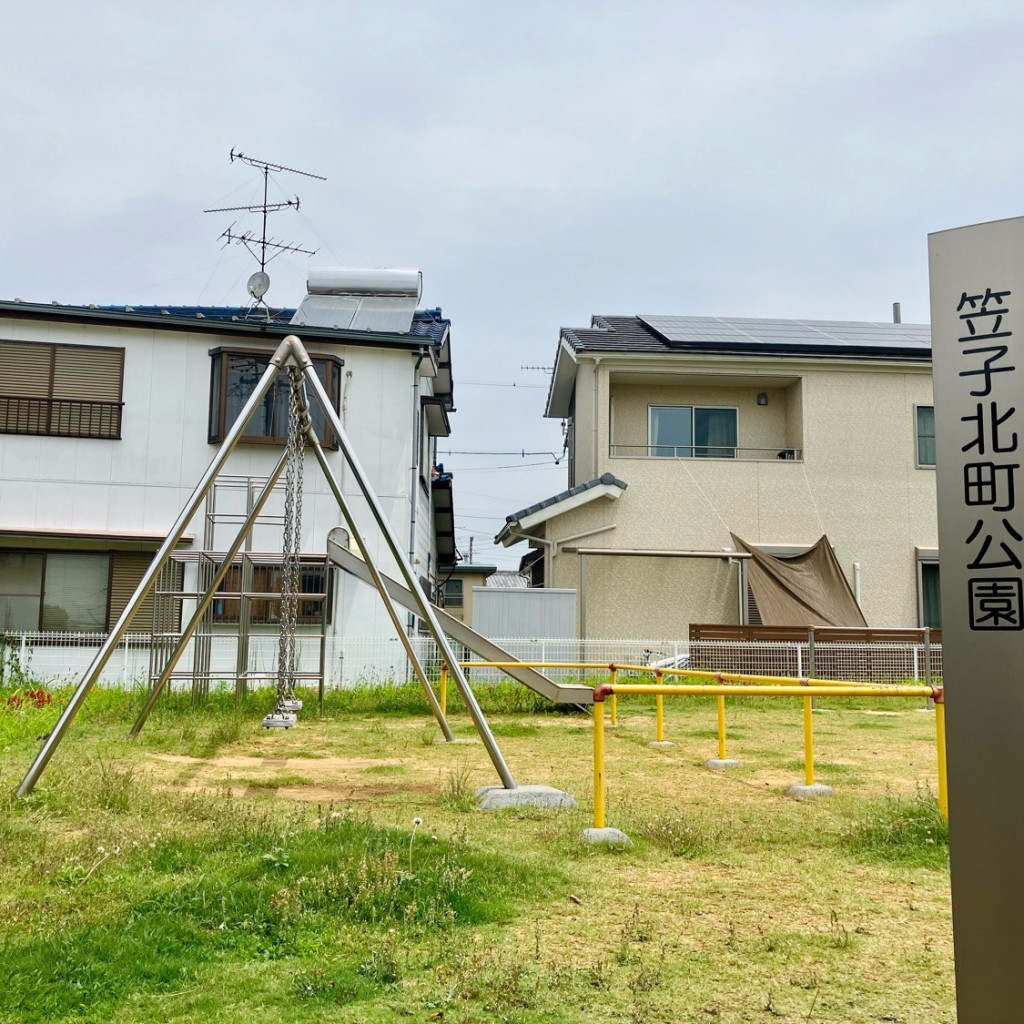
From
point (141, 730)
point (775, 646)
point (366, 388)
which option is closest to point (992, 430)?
point (141, 730)

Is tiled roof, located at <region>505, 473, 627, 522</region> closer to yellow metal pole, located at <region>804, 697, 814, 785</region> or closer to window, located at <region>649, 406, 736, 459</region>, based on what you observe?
window, located at <region>649, 406, 736, 459</region>

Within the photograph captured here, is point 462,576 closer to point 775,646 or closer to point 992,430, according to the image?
point 775,646

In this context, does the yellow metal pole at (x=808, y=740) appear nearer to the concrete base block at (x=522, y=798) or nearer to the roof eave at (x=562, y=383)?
the concrete base block at (x=522, y=798)

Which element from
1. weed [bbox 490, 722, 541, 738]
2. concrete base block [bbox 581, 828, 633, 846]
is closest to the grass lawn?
concrete base block [bbox 581, 828, 633, 846]

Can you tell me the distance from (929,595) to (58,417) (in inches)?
668

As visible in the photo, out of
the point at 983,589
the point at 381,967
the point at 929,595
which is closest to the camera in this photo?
the point at 983,589

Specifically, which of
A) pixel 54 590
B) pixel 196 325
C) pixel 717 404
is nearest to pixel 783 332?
pixel 717 404

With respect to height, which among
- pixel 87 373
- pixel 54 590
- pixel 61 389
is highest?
pixel 87 373

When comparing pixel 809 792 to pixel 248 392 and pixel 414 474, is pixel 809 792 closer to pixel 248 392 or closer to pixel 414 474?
pixel 414 474

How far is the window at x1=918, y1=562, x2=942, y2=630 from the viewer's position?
20688 mm

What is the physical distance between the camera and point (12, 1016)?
11.4ft

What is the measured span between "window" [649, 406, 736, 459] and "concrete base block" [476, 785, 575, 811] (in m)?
14.7

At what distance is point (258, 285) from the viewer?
835 inches

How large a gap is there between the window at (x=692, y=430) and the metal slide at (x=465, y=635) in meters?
9.22
